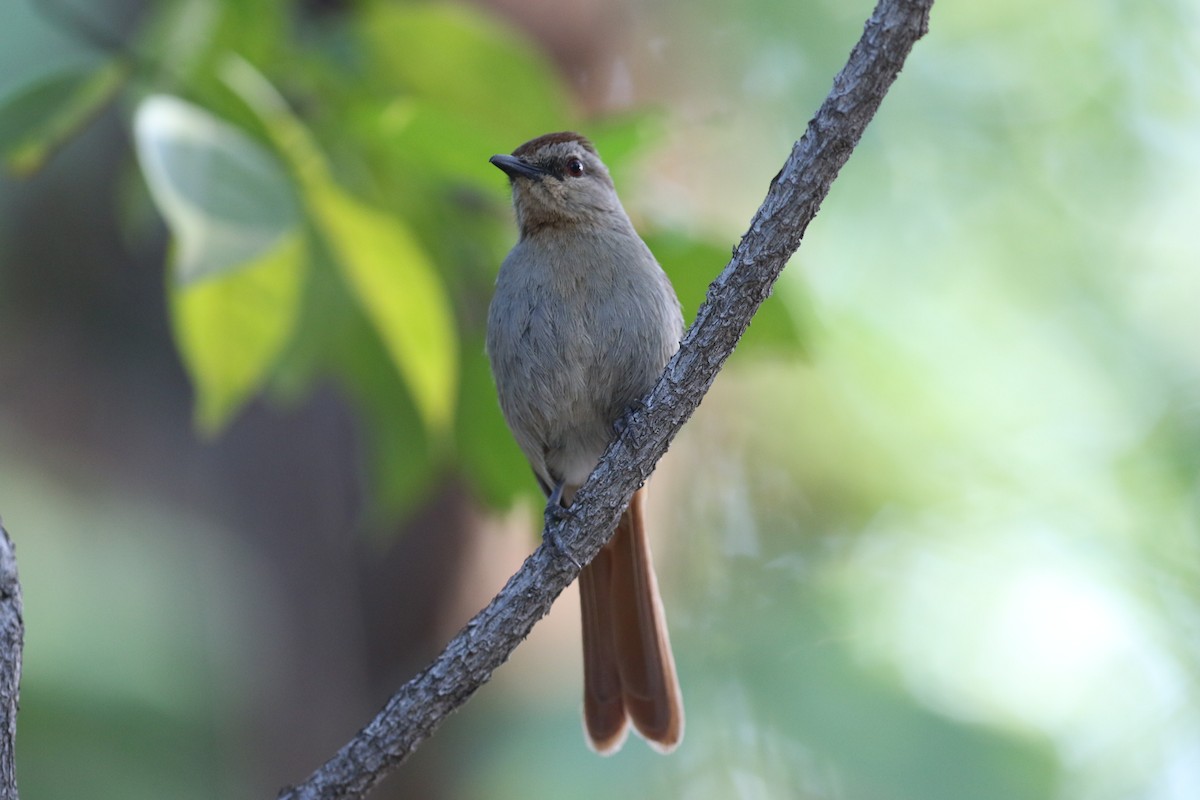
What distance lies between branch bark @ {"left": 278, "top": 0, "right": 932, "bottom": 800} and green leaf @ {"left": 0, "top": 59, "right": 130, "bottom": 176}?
1.62 meters

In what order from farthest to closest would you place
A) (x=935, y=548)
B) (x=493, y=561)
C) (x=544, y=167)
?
(x=935, y=548), (x=493, y=561), (x=544, y=167)

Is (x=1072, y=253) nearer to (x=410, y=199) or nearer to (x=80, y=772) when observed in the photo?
(x=410, y=199)

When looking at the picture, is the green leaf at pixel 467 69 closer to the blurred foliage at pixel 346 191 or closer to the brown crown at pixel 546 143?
the blurred foliage at pixel 346 191

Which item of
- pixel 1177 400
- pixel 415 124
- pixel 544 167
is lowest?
pixel 415 124

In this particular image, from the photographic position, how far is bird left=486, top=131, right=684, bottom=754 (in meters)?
3.64

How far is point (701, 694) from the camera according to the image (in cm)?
542

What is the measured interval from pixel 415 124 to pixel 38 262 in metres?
3.50

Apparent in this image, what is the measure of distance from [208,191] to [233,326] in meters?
0.37

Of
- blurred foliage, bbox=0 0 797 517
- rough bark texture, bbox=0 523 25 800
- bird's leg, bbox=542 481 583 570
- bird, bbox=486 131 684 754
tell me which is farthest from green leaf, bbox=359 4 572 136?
rough bark texture, bbox=0 523 25 800

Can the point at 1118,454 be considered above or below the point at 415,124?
above

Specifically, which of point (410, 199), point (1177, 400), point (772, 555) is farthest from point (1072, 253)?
point (410, 199)

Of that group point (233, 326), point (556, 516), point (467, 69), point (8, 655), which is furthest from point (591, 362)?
point (8, 655)

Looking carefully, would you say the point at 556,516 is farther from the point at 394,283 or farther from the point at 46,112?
the point at 46,112

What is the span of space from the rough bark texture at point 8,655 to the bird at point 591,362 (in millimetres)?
1583
